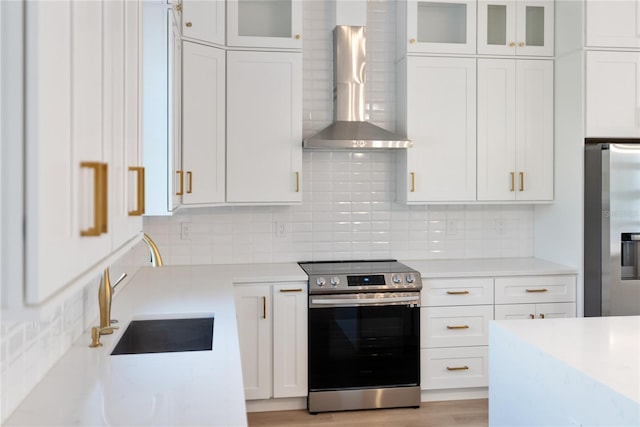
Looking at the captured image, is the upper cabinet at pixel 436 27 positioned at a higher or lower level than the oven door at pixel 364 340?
higher

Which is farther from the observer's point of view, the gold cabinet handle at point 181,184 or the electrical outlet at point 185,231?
the electrical outlet at point 185,231

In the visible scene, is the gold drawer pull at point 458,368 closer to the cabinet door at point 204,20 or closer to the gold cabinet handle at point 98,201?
the cabinet door at point 204,20

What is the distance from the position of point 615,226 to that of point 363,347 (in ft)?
5.72

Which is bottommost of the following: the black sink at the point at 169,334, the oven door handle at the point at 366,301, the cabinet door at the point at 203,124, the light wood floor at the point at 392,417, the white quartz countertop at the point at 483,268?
the light wood floor at the point at 392,417

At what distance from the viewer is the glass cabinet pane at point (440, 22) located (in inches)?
158

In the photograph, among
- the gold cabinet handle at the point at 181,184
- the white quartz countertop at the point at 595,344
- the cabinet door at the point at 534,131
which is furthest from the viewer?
the cabinet door at the point at 534,131

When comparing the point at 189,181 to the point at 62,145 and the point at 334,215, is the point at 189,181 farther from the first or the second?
the point at 62,145

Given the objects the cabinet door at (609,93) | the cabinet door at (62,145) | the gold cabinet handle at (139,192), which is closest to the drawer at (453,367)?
the cabinet door at (609,93)

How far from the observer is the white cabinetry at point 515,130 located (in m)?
4.00

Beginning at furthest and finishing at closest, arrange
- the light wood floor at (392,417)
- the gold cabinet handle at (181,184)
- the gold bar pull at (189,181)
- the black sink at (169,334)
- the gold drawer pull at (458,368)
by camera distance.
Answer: the gold drawer pull at (458,368)
the light wood floor at (392,417)
the gold bar pull at (189,181)
the gold cabinet handle at (181,184)
the black sink at (169,334)

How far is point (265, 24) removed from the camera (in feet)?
12.4

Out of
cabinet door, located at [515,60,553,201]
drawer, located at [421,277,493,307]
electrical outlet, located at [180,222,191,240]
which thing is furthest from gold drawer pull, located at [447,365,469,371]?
electrical outlet, located at [180,222,191,240]

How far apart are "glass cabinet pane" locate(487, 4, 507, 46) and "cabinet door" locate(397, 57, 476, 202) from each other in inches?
Result: 9.7

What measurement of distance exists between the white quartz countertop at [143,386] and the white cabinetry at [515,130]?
235 centimetres
